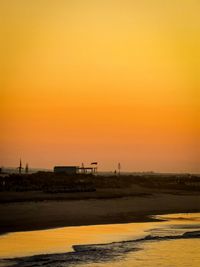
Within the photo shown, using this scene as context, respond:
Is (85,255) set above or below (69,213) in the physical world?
below

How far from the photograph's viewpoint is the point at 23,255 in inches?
789

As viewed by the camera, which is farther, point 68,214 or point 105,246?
point 68,214

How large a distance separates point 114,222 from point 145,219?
364 cm

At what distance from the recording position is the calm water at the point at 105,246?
19.4m

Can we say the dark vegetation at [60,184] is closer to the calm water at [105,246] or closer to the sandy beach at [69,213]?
the sandy beach at [69,213]

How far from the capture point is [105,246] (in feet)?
76.8

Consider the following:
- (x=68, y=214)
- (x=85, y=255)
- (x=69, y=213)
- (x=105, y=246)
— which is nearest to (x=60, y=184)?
(x=69, y=213)

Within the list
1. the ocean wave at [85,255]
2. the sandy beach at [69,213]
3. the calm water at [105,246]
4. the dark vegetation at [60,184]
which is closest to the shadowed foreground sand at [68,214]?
the sandy beach at [69,213]

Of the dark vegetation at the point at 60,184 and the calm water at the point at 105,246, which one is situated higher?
the dark vegetation at the point at 60,184

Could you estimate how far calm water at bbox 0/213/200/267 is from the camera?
19438 mm

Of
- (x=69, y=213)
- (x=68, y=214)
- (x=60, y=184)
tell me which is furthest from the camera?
(x=60, y=184)

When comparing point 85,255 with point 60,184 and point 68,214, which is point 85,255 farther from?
point 60,184

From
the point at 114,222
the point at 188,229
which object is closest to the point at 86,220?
the point at 114,222

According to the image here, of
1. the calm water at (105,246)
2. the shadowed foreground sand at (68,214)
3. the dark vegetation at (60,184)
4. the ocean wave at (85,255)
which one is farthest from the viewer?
the dark vegetation at (60,184)
